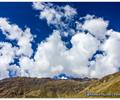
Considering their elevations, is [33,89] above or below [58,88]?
below

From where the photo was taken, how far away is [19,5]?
24.3m

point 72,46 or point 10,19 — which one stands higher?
point 10,19

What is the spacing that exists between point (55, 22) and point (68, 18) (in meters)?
1.13

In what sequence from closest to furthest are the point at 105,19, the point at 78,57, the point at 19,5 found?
the point at 19,5 → the point at 105,19 → the point at 78,57

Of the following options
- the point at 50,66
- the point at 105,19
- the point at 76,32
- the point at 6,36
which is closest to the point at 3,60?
the point at 6,36

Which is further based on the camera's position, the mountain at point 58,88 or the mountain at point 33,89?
the mountain at point 33,89

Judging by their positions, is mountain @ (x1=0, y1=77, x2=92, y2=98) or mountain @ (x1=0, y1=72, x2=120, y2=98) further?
mountain @ (x1=0, y1=77, x2=92, y2=98)

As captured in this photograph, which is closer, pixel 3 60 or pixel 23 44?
pixel 3 60

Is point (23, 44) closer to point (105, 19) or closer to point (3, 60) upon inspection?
point (3, 60)

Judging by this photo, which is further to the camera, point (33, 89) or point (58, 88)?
point (58, 88)

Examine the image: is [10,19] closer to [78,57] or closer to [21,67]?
[21,67]

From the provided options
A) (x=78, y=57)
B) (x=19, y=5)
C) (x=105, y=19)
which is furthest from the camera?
(x=78, y=57)

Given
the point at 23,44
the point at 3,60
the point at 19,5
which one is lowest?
the point at 3,60

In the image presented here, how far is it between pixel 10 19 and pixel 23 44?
9.18 feet
